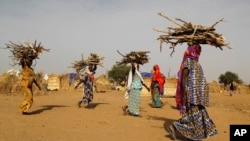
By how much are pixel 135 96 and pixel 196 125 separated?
5277mm

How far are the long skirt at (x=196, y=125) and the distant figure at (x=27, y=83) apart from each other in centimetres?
659

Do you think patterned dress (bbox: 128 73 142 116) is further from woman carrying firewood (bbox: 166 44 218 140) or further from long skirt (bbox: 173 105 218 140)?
long skirt (bbox: 173 105 218 140)

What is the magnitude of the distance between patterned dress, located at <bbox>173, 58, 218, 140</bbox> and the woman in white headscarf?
A: 478cm

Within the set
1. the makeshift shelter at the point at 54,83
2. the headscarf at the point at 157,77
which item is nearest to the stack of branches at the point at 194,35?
the headscarf at the point at 157,77

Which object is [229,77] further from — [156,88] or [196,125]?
[196,125]

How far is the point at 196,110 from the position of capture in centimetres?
813

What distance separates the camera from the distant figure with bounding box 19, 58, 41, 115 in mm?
12828

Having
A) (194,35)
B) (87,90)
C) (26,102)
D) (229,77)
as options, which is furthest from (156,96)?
(229,77)

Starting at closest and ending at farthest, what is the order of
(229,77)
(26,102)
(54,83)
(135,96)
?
1. (26,102)
2. (135,96)
3. (54,83)
4. (229,77)

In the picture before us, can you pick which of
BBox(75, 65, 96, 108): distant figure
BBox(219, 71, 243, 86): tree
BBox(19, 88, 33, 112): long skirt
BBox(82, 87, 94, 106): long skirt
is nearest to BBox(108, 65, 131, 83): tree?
BBox(219, 71, 243, 86): tree

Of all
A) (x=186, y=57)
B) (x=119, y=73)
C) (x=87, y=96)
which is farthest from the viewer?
(x=119, y=73)

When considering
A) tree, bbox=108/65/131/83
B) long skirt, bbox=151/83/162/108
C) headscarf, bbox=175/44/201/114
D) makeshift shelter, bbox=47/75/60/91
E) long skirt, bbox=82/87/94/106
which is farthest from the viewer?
tree, bbox=108/65/131/83

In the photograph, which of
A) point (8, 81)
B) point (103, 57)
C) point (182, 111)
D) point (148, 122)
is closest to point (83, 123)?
point (148, 122)

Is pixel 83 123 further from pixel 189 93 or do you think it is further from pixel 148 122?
pixel 189 93
